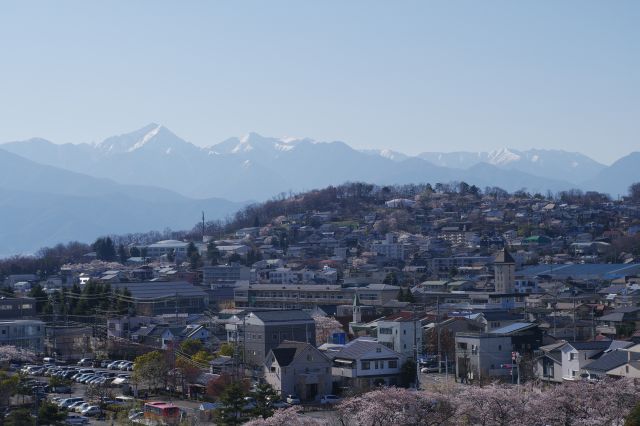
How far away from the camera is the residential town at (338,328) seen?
589 inches

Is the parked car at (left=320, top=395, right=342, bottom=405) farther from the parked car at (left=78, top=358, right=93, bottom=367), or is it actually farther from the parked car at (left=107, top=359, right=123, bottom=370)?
the parked car at (left=78, top=358, right=93, bottom=367)

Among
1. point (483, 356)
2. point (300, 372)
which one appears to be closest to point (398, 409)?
point (300, 372)

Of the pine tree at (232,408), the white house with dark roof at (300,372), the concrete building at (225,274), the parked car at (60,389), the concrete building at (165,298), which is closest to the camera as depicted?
the pine tree at (232,408)

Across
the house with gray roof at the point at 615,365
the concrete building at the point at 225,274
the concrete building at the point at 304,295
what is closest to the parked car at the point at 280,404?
the house with gray roof at the point at 615,365

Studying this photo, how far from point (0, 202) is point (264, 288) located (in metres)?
128

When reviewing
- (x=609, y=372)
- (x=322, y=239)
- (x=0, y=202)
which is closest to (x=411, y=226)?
(x=322, y=239)

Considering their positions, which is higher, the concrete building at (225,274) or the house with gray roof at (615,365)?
the house with gray roof at (615,365)

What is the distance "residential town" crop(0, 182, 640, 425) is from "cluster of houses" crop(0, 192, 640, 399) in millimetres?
60

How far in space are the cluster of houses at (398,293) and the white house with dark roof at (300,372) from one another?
0.9 inches

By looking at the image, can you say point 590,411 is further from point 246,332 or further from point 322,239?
point 322,239

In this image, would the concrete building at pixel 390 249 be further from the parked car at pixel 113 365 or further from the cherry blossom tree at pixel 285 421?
the cherry blossom tree at pixel 285 421

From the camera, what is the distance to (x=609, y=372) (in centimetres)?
1600

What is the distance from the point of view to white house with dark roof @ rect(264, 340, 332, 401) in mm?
17219

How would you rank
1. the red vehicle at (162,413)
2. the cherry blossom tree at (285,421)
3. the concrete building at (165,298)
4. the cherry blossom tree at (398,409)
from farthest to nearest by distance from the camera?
the concrete building at (165,298) < the red vehicle at (162,413) < the cherry blossom tree at (398,409) < the cherry blossom tree at (285,421)
